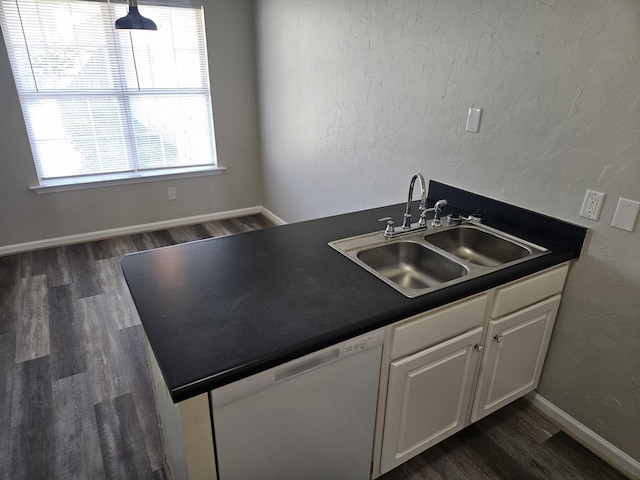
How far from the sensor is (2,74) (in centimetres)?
321

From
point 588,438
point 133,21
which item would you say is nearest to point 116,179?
point 133,21

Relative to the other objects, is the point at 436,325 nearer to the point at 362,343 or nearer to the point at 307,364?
the point at 362,343

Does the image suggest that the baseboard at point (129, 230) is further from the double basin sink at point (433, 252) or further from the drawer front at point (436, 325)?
the drawer front at point (436, 325)

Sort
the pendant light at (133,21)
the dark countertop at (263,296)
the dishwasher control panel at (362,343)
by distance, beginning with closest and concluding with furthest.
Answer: the dark countertop at (263,296)
the dishwasher control panel at (362,343)
the pendant light at (133,21)

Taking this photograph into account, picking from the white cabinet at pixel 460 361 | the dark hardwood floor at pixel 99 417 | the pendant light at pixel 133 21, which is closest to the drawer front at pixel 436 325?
the white cabinet at pixel 460 361

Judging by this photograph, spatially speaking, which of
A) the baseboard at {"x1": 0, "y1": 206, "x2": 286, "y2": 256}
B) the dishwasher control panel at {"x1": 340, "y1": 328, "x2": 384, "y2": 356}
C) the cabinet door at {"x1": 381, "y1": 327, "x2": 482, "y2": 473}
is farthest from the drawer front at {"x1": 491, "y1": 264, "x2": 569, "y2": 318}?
the baseboard at {"x1": 0, "y1": 206, "x2": 286, "y2": 256}

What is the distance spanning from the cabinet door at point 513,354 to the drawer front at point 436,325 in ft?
0.51

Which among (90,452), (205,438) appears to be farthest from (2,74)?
(205,438)

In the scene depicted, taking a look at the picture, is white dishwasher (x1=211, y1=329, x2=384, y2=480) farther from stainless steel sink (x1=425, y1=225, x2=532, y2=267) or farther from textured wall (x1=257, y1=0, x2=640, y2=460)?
textured wall (x1=257, y1=0, x2=640, y2=460)

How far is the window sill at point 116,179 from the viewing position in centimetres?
366

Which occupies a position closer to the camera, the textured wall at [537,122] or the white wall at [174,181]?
the textured wall at [537,122]

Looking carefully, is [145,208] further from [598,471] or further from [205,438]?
[598,471]

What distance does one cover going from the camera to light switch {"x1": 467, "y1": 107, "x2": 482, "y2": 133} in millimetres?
1983

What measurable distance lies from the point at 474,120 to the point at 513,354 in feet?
3.65
